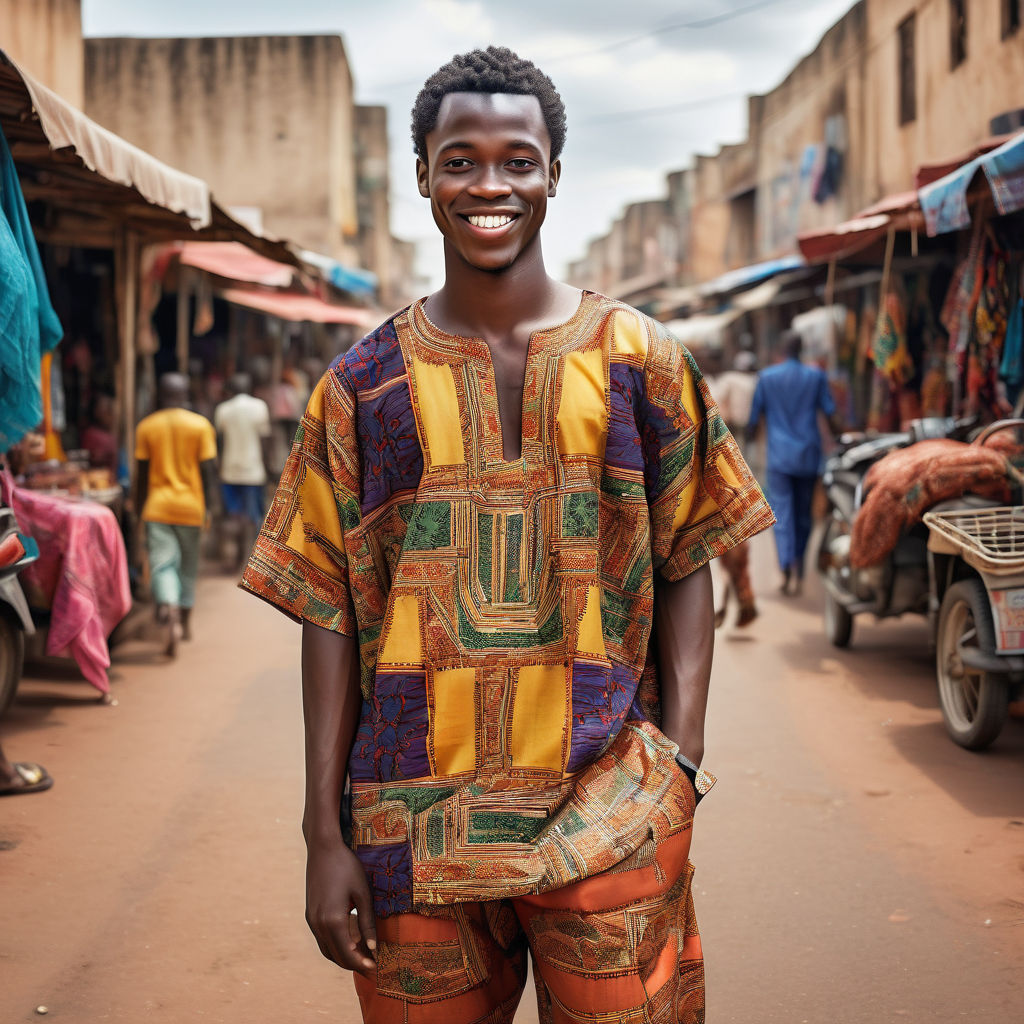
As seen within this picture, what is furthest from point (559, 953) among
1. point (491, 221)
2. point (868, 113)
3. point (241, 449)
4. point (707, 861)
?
point (868, 113)

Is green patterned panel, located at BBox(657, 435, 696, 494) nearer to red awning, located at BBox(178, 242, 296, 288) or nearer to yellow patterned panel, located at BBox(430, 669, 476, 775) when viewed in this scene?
yellow patterned panel, located at BBox(430, 669, 476, 775)

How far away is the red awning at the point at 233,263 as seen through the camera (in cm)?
1186

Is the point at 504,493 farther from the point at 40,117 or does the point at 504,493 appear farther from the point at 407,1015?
the point at 40,117

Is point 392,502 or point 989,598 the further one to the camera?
point 989,598

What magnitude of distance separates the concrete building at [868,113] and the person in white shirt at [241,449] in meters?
7.19

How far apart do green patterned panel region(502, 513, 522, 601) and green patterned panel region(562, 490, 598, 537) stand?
0.06 meters

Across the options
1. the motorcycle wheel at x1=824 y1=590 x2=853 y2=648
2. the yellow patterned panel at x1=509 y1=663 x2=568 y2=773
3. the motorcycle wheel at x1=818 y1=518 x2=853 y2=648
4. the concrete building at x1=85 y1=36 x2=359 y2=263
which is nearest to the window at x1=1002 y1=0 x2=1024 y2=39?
the motorcycle wheel at x1=818 y1=518 x2=853 y2=648

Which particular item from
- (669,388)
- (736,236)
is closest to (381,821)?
(669,388)

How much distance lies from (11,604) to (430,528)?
4.38 metres

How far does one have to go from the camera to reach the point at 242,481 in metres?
11.9

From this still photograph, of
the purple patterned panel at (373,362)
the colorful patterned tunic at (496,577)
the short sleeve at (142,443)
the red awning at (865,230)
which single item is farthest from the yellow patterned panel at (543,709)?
the red awning at (865,230)

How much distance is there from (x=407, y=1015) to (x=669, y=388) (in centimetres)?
95

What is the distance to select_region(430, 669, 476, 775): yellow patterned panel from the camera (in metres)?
1.78

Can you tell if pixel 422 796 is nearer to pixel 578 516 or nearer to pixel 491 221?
pixel 578 516
